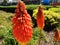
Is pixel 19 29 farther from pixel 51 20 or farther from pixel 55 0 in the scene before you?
pixel 55 0

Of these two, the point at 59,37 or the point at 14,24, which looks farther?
the point at 59,37

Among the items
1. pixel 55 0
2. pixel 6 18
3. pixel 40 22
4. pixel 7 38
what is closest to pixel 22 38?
pixel 40 22

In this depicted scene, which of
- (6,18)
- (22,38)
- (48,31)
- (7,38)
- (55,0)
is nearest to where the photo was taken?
(22,38)

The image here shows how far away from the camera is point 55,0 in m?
29.8

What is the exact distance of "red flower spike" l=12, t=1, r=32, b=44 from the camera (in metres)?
1.78

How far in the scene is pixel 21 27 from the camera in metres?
1.82

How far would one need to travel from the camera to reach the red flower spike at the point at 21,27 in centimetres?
178

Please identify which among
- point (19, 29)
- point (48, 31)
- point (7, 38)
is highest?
point (19, 29)

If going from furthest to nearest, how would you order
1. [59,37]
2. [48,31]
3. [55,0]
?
[55,0] < [48,31] < [59,37]

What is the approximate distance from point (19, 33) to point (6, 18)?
12.6 m

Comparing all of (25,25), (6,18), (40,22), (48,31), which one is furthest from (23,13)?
(6,18)

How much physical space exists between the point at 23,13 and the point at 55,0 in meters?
28.2

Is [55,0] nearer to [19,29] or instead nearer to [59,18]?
[59,18]

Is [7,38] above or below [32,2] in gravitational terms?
above
